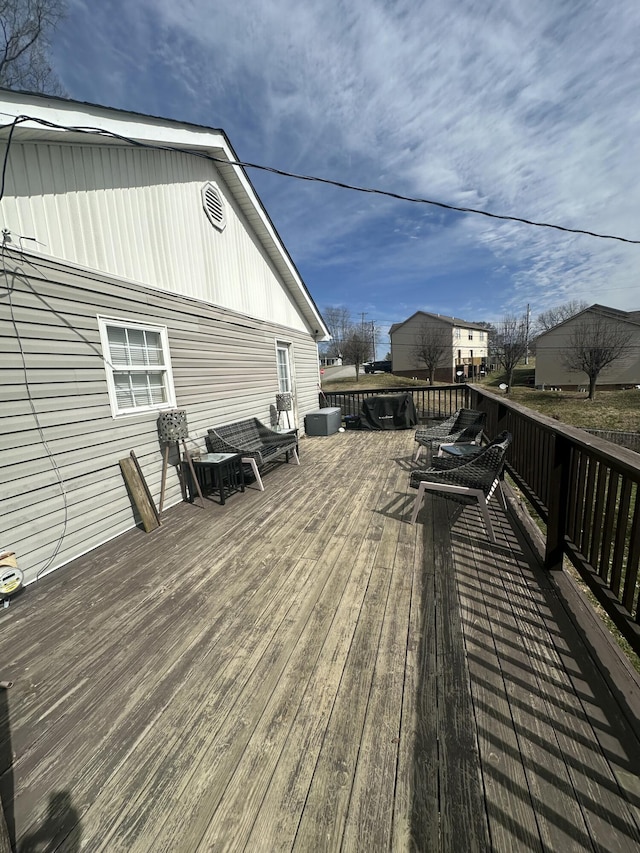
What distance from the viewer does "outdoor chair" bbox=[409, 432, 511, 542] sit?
2967 millimetres

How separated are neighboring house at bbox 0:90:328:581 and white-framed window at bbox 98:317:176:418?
0.02m

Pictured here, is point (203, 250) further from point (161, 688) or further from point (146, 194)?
point (161, 688)

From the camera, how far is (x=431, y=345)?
29547 millimetres

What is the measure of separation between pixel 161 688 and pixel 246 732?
1.75ft

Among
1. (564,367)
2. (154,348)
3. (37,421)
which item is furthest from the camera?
(564,367)

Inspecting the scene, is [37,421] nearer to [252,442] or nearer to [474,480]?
[252,442]

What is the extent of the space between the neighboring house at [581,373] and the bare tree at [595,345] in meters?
0.17

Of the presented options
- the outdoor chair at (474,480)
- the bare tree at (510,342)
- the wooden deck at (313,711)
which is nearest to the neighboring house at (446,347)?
the bare tree at (510,342)

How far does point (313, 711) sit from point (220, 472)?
117 inches

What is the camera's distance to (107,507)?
3441 millimetres

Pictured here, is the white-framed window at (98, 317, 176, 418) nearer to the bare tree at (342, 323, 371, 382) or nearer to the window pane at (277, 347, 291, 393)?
the window pane at (277, 347, 291, 393)

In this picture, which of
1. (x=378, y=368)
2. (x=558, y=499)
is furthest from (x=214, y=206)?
(x=378, y=368)

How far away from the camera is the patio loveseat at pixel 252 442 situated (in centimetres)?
474

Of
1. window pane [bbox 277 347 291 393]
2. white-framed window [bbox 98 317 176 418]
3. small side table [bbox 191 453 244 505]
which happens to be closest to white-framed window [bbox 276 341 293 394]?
window pane [bbox 277 347 291 393]
